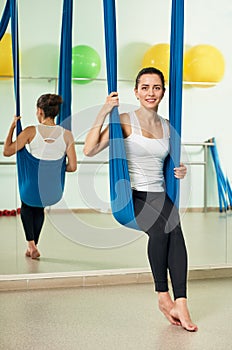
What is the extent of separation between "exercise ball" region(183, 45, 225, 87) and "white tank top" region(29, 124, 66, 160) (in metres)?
0.89

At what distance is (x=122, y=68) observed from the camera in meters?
3.78

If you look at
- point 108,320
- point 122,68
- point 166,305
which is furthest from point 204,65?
point 108,320

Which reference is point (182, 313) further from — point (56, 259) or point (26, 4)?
point (26, 4)

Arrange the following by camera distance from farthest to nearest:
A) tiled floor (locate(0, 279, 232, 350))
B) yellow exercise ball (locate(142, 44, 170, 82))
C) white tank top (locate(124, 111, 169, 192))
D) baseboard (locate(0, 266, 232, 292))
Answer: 1. yellow exercise ball (locate(142, 44, 170, 82))
2. baseboard (locate(0, 266, 232, 292))
3. white tank top (locate(124, 111, 169, 192))
4. tiled floor (locate(0, 279, 232, 350))

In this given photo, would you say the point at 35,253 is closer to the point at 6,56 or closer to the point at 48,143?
the point at 48,143

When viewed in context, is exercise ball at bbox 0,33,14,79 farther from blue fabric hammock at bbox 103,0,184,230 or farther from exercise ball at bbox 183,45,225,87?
exercise ball at bbox 183,45,225,87

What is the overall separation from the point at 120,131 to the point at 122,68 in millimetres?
1060

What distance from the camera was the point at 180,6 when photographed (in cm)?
290

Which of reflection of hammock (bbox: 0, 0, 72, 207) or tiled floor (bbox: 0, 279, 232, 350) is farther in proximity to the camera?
reflection of hammock (bbox: 0, 0, 72, 207)

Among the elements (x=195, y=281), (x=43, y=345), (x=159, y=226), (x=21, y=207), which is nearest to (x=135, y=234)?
(x=195, y=281)

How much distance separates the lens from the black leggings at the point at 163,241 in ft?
9.04

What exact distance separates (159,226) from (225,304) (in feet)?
2.11

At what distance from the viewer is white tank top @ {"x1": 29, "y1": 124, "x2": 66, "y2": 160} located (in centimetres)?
356

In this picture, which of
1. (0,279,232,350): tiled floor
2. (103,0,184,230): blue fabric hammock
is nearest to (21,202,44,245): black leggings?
(0,279,232,350): tiled floor
